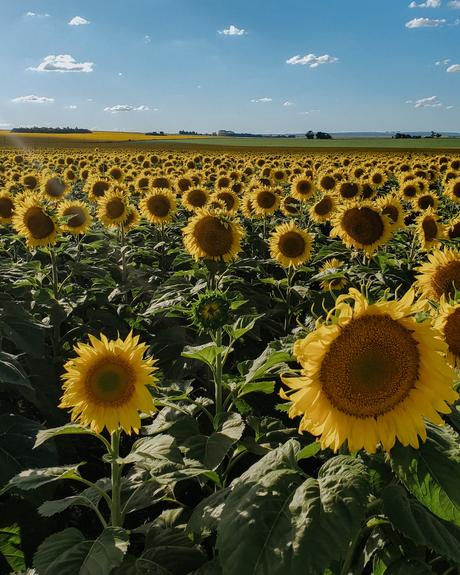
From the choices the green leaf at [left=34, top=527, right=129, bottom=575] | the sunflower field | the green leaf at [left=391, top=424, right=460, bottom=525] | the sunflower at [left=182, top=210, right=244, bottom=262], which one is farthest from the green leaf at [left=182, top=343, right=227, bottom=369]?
the sunflower at [left=182, top=210, right=244, bottom=262]

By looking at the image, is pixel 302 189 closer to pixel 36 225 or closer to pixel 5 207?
pixel 5 207

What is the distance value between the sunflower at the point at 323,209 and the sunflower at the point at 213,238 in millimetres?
3907

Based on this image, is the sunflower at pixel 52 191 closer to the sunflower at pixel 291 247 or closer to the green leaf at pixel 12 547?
the sunflower at pixel 291 247

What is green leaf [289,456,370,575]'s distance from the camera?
1722mm

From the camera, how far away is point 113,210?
884 centimetres

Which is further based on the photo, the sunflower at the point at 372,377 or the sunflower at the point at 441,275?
the sunflower at the point at 441,275

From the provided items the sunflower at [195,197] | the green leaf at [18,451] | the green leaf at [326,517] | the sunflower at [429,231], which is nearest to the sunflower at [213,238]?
the sunflower at [429,231]

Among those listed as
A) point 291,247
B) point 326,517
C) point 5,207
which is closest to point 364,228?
point 291,247

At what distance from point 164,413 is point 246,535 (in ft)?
5.19

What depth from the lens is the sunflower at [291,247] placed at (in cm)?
721

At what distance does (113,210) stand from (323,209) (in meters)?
3.77

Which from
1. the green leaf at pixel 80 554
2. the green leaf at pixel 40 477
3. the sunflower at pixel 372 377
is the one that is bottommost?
the green leaf at pixel 80 554

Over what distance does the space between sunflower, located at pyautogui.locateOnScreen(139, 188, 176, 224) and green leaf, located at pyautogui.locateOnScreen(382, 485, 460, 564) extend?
25.1 feet

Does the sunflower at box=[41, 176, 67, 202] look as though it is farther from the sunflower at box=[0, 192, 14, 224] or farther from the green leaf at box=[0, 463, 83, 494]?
the green leaf at box=[0, 463, 83, 494]
